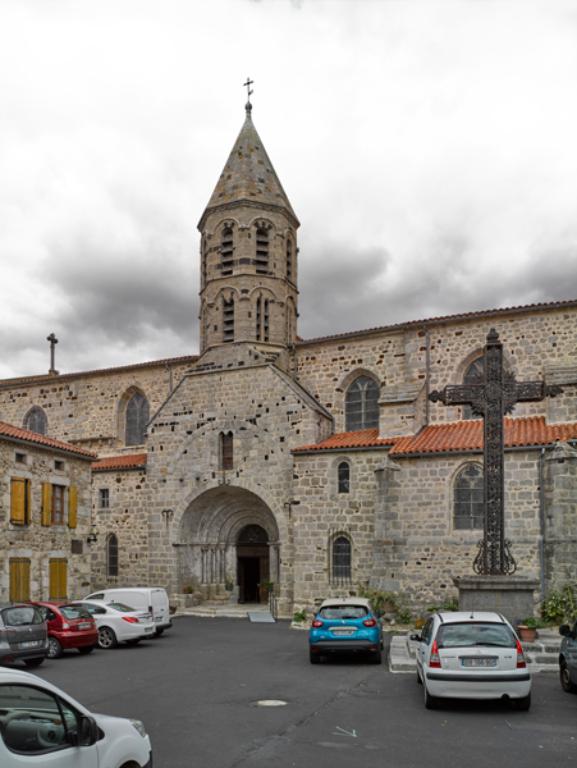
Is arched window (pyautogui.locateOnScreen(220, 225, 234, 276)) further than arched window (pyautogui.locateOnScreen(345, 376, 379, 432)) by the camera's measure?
Yes

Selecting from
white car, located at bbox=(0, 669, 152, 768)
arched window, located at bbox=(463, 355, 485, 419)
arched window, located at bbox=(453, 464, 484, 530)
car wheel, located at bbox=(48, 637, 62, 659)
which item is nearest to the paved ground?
car wheel, located at bbox=(48, 637, 62, 659)

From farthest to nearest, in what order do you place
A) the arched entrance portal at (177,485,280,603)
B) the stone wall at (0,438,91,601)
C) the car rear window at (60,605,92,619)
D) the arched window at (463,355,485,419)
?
the arched entrance portal at (177,485,280,603), the arched window at (463,355,485,419), the stone wall at (0,438,91,601), the car rear window at (60,605,92,619)

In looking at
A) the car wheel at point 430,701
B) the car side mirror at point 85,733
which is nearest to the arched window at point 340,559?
the car wheel at point 430,701

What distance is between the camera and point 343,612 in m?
16.2

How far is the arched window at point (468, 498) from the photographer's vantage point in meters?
24.3

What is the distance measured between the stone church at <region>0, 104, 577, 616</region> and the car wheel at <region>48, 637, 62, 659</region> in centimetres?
591

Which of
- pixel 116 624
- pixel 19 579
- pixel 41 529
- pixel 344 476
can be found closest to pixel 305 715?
pixel 116 624

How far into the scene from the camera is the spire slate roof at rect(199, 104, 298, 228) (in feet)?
106

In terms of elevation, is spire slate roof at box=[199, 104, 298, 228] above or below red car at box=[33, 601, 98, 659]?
above

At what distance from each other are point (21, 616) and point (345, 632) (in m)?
6.34

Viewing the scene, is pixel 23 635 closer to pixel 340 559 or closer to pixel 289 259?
pixel 340 559

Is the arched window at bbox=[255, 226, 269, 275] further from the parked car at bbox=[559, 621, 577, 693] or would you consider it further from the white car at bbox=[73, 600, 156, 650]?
the parked car at bbox=[559, 621, 577, 693]

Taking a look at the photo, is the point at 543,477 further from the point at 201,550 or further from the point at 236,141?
the point at 236,141

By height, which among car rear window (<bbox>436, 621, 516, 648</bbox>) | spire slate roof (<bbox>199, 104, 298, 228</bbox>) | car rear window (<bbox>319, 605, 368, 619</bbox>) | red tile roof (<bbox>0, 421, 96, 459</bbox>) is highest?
spire slate roof (<bbox>199, 104, 298, 228</bbox>)
